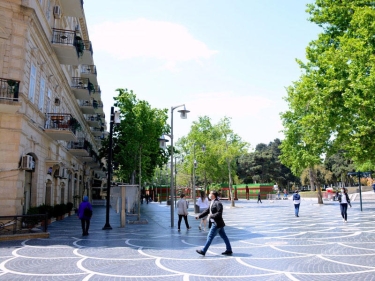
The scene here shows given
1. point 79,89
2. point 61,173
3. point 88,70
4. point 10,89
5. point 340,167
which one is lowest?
point 61,173

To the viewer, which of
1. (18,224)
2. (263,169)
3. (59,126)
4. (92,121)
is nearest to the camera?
(18,224)

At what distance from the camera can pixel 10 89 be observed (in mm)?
14305

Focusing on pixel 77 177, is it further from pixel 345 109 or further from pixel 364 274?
pixel 364 274

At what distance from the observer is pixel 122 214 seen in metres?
18.0

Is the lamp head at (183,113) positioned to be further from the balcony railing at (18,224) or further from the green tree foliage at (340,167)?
the green tree foliage at (340,167)

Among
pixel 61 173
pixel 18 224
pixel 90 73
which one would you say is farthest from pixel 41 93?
pixel 90 73

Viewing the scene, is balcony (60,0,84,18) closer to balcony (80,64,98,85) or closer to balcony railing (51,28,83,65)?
Result: balcony railing (51,28,83,65)

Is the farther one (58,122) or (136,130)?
(136,130)

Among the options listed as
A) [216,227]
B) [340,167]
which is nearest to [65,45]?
[216,227]

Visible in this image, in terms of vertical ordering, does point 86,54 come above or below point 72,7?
below

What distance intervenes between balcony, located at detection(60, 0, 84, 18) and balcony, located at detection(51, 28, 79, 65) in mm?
2204

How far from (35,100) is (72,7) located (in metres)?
9.00

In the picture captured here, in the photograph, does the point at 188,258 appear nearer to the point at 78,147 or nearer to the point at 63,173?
the point at 63,173

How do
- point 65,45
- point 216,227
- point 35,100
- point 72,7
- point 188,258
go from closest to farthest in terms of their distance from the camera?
point 188,258, point 216,227, point 35,100, point 65,45, point 72,7
